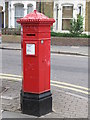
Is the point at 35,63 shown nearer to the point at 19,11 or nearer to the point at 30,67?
the point at 30,67

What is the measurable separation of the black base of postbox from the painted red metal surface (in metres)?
0.10

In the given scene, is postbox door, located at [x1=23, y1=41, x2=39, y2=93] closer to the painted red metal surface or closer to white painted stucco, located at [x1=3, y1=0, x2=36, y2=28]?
the painted red metal surface

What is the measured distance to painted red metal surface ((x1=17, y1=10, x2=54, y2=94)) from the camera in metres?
4.92

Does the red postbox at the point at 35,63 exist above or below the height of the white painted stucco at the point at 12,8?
below

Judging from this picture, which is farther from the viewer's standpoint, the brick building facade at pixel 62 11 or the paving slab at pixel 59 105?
the brick building facade at pixel 62 11

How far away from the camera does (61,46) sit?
1914 cm

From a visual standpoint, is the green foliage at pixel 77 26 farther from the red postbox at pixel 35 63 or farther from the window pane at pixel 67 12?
the red postbox at pixel 35 63

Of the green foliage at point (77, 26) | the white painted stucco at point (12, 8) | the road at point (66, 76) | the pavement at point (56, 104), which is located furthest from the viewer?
the white painted stucco at point (12, 8)

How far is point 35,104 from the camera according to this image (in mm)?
5008

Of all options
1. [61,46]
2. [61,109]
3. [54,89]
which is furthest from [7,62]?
[61,46]

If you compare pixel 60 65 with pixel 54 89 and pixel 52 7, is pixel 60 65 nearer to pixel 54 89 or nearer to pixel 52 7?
pixel 54 89

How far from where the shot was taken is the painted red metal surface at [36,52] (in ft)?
16.1

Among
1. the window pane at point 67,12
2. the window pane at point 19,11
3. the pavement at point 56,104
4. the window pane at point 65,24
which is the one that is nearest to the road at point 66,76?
the pavement at point 56,104

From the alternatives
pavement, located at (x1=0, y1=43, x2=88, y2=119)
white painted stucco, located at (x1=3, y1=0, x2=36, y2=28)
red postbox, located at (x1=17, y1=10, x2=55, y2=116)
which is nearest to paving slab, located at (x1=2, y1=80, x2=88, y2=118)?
pavement, located at (x1=0, y1=43, x2=88, y2=119)
